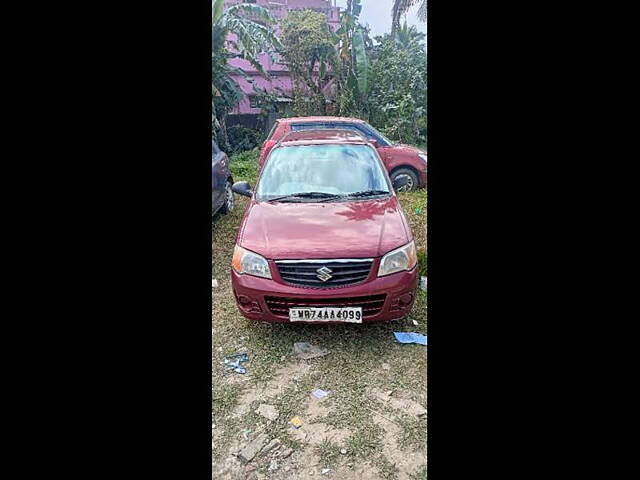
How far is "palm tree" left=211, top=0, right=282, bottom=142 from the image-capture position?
855 centimetres

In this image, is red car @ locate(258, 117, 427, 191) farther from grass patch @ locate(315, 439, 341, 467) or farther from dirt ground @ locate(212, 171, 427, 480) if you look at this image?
grass patch @ locate(315, 439, 341, 467)

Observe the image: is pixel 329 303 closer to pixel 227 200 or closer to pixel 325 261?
pixel 325 261

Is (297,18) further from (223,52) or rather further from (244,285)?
(244,285)

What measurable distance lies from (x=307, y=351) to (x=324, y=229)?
85 centimetres

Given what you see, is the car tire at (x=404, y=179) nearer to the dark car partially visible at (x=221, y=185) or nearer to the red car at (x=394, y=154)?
the red car at (x=394, y=154)

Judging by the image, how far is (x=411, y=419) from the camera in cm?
250

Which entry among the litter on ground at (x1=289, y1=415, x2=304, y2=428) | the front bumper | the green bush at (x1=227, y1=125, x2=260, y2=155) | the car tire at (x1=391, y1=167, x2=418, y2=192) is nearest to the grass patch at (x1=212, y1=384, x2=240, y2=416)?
the litter on ground at (x1=289, y1=415, x2=304, y2=428)

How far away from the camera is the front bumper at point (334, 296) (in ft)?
9.75

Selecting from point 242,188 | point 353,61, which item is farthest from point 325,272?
point 353,61

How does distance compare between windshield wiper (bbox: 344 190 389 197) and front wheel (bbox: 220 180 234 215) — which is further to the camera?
front wheel (bbox: 220 180 234 215)

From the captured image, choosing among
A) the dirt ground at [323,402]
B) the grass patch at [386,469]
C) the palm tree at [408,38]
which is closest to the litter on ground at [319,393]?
the dirt ground at [323,402]

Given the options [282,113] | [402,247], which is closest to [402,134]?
[282,113]

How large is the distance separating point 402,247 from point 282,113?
8.59 metres

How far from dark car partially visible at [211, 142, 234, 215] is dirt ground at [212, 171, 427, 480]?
73.1 inches
